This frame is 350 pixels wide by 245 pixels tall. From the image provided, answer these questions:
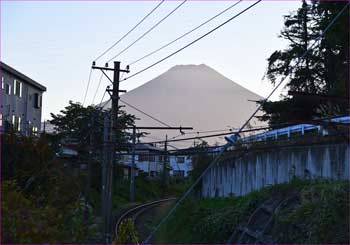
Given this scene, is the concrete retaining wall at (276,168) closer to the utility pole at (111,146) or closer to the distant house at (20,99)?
the utility pole at (111,146)

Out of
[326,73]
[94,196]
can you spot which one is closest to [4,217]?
[326,73]

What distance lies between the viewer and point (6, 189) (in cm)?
758

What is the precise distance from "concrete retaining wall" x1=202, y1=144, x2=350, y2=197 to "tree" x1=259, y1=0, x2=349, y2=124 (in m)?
4.39

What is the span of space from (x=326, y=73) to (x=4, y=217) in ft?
87.9

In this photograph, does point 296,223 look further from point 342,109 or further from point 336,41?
point 336,41

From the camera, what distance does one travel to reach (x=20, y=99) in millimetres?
40844

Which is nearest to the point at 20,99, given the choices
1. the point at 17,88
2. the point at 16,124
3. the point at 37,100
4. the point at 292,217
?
the point at 17,88

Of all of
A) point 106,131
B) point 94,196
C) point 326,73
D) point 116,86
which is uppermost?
point 326,73

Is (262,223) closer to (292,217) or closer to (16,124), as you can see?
(292,217)

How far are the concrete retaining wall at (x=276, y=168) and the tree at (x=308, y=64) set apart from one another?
173 inches

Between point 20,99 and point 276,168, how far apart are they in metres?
26.1

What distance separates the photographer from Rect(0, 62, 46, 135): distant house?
119 ft

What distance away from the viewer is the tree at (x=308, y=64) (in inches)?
1036

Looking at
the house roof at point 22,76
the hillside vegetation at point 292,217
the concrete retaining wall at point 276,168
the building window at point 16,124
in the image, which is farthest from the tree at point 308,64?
the house roof at point 22,76
